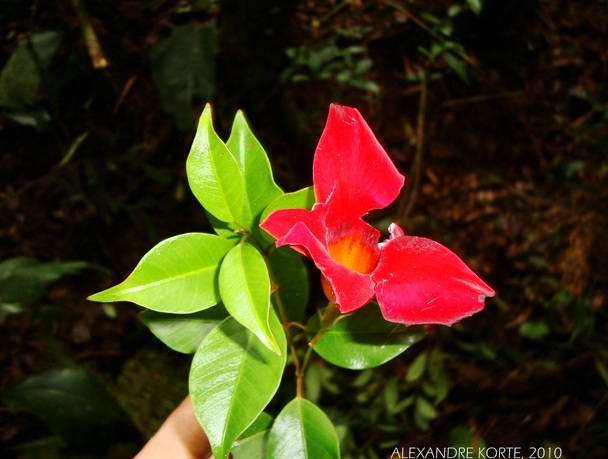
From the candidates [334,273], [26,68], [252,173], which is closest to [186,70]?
[26,68]

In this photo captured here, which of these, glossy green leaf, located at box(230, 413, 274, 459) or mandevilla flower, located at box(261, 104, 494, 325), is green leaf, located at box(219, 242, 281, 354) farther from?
glossy green leaf, located at box(230, 413, 274, 459)

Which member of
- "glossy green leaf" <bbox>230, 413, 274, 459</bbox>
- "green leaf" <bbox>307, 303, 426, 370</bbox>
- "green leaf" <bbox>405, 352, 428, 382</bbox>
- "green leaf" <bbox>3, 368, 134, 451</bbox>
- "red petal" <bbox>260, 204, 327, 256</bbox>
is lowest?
"green leaf" <bbox>405, 352, 428, 382</bbox>

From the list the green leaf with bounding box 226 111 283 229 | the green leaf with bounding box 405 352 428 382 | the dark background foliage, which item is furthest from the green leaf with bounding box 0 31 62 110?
the green leaf with bounding box 405 352 428 382

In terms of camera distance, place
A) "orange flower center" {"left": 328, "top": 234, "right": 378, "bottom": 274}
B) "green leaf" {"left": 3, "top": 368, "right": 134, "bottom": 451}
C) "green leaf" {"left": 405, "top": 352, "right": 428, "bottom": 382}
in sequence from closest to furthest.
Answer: "orange flower center" {"left": 328, "top": 234, "right": 378, "bottom": 274}, "green leaf" {"left": 3, "top": 368, "right": 134, "bottom": 451}, "green leaf" {"left": 405, "top": 352, "right": 428, "bottom": 382}

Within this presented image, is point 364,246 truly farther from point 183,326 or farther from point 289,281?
Result: point 183,326

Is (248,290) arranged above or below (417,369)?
above
